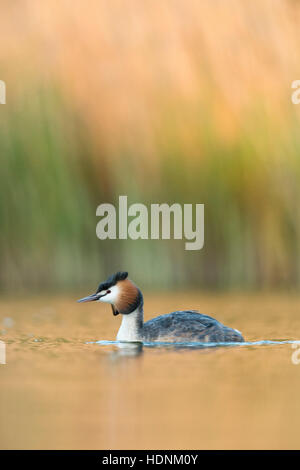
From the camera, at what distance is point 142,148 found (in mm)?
13211

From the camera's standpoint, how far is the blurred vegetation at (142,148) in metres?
12.9

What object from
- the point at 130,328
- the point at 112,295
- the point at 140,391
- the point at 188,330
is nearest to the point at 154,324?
the point at 130,328

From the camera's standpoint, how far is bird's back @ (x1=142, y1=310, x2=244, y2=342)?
841 centimetres

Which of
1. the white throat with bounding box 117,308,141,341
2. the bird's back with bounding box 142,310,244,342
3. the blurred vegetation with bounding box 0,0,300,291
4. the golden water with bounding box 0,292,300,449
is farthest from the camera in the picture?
the blurred vegetation with bounding box 0,0,300,291

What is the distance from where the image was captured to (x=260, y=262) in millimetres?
13180

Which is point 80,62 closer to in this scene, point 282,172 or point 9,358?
point 282,172

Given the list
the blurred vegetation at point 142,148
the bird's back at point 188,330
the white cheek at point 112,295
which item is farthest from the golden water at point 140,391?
the blurred vegetation at point 142,148

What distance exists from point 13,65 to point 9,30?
0.47 meters

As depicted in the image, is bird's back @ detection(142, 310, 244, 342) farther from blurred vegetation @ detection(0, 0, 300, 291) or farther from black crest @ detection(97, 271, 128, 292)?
blurred vegetation @ detection(0, 0, 300, 291)

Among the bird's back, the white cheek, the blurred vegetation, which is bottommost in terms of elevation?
the bird's back

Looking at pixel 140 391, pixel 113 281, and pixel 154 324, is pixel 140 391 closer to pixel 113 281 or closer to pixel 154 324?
pixel 154 324

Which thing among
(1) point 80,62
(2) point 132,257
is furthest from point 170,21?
(2) point 132,257

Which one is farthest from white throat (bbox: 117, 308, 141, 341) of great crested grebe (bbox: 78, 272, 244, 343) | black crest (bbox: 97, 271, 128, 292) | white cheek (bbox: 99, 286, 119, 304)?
black crest (bbox: 97, 271, 128, 292)

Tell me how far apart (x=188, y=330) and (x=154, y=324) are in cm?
32
